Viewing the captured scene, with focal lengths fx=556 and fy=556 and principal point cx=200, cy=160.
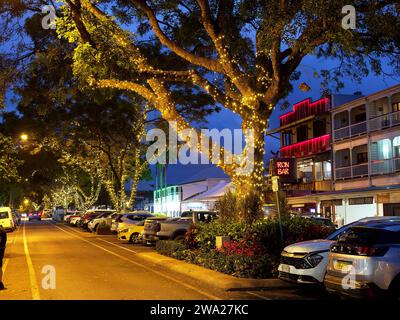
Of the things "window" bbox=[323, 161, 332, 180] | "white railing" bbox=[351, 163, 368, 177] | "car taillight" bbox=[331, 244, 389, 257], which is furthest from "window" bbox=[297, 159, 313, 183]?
"car taillight" bbox=[331, 244, 389, 257]

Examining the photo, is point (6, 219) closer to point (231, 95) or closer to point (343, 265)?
point (231, 95)

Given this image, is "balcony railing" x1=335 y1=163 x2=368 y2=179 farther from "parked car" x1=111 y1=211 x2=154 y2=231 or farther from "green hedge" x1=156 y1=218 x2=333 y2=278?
"green hedge" x1=156 y1=218 x2=333 y2=278

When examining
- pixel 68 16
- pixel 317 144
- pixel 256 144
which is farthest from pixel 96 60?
pixel 317 144

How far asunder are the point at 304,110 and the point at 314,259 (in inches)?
1403

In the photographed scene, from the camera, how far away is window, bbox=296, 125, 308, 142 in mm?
46625

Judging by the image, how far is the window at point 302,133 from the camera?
4662 centimetres

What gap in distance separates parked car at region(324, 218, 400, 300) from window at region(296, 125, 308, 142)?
1462 inches

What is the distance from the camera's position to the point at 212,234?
57.7ft

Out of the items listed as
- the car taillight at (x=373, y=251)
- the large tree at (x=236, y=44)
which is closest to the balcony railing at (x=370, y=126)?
the large tree at (x=236, y=44)

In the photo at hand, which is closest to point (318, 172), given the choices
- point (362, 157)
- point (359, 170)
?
point (362, 157)

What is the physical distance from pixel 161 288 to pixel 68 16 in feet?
32.9

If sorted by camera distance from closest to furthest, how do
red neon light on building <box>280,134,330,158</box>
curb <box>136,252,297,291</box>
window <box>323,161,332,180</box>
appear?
curb <box>136,252,297,291</box> < red neon light on building <box>280,134,330,158</box> < window <box>323,161,332,180</box>

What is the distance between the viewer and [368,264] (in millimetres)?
9180

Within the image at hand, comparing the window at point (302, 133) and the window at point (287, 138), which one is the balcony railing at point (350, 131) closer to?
the window at point (302, 133)
